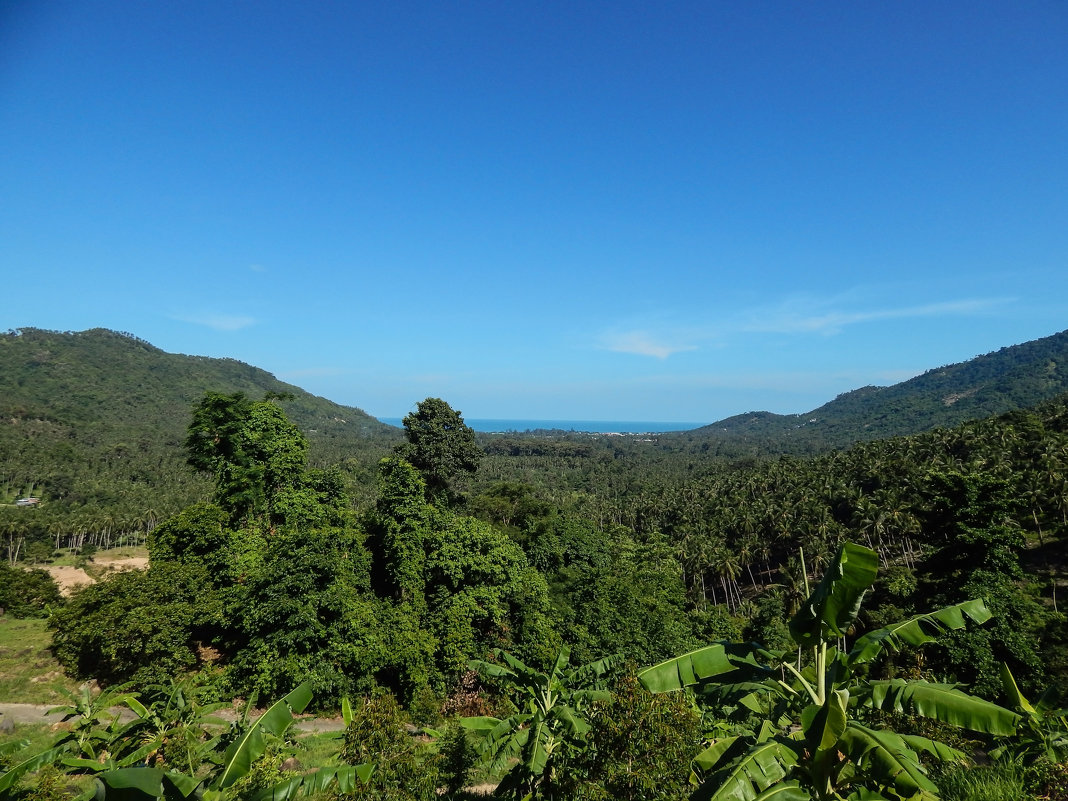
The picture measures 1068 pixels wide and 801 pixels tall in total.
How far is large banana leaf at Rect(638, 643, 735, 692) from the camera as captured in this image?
16.7 ft

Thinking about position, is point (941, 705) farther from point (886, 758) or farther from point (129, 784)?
point (129, 784)

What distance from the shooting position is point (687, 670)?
5203 mm

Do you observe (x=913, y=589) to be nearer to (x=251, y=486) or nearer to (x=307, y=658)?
(x=307, y=658)

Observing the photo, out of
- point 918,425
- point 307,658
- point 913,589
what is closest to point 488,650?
point 307,658

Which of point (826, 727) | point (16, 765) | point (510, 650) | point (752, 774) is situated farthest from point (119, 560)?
point (826, 727)

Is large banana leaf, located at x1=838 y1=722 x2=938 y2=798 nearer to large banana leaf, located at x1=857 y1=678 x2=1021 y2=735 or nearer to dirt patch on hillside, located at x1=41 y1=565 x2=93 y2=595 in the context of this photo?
large banana leaf, located at x1=857 y1=678 x2=1021 y2=735

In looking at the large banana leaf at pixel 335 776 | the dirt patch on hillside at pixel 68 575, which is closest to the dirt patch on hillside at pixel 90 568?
the dirt patch on hillside at pixel 68 575

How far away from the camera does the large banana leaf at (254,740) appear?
16.7ft

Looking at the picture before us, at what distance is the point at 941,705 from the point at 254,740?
273 inches

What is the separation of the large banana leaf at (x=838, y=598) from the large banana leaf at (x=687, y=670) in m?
1.11

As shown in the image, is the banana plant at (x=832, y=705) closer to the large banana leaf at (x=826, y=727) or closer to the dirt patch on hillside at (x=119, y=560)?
the large banana leaf at (x=826, y=727)

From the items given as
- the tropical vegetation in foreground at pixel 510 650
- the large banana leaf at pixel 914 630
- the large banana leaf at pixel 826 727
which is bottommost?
the tropical vegetation in foreground at pixel 510 650

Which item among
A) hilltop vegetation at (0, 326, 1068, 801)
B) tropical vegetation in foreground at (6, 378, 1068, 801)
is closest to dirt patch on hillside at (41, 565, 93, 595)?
tropical vegetation in foreground at (6, 378, 1068, 801)

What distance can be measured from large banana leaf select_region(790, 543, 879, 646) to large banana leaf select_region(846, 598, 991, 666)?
689 millimetres
